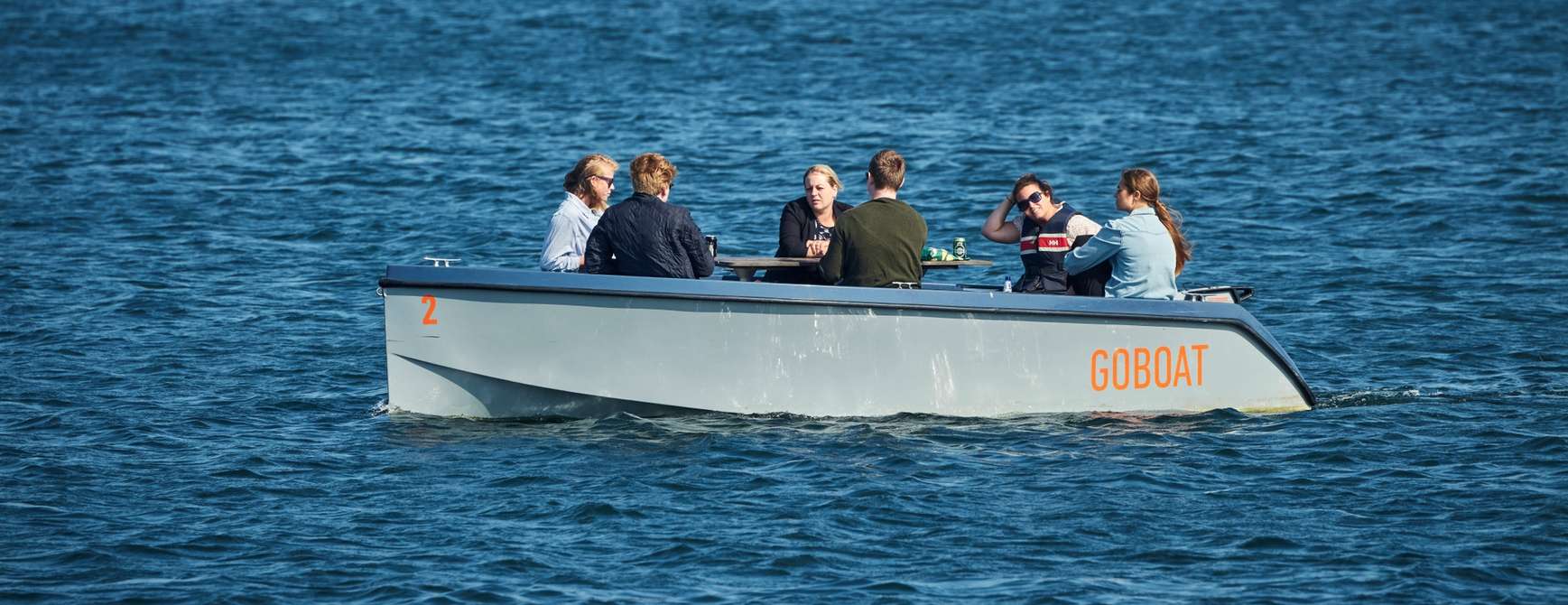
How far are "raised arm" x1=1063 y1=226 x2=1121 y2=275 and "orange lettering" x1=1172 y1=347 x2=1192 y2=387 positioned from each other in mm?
682

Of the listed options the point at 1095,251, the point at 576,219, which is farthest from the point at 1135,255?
the point at 576,219

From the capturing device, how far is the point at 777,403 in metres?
10.2

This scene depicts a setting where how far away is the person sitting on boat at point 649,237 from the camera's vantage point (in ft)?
32.5

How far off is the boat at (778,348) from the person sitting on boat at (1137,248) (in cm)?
20

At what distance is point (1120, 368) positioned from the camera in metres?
10.4

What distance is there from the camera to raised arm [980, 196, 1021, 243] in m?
10.6

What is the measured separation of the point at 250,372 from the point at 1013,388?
5084 millimetres

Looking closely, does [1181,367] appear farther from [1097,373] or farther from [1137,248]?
[1137,248]

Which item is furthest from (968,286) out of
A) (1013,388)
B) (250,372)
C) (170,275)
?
(170,275)

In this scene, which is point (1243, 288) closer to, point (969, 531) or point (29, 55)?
point (969, 531)

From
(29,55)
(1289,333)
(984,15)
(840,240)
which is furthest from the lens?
(984,15)

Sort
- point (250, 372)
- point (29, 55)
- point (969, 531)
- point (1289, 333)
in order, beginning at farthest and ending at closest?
point (29, 55), point (1289, 333), point (250, 372), point (969, 531)

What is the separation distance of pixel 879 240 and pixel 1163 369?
5.84 ft

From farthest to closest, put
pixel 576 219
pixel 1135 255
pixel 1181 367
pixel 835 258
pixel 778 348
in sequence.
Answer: pixel 1181 367
pixel 576 219
pixel 1135 255
pixel 835 258
pixel 778 348
